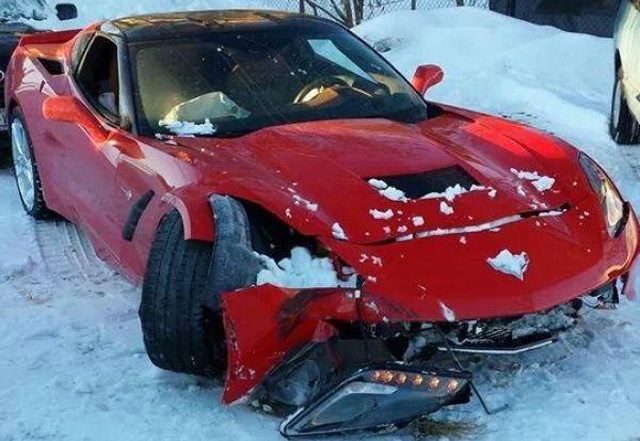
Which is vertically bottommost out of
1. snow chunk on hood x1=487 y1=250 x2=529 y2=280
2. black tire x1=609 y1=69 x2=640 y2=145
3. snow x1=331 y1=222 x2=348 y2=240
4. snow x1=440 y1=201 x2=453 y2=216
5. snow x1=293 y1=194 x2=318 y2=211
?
black tire x1=609 y1=69 x2=640 y2=145

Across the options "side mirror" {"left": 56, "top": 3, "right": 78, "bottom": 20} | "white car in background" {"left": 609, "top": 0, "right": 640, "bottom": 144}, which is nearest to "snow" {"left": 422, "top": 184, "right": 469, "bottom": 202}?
"white car in background" {"left": 609, "top": 0, "right": 640, "bottom": 144}

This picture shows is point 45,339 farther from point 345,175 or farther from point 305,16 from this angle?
point 305,16

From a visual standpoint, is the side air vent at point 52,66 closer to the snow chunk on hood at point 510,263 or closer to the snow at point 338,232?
the snow at point 338,232

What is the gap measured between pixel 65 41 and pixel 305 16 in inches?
69.5

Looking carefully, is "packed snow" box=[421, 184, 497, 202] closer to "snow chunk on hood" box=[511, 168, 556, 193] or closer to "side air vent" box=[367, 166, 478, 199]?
"side air vent" box=[367, 166, 478, 199]

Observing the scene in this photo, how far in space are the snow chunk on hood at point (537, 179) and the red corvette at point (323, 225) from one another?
0.05 feet

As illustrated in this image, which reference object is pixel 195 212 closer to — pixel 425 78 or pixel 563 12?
pixel 425 78

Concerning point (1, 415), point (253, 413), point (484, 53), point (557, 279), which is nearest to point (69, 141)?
point (1, 415)

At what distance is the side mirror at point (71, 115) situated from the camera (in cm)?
419

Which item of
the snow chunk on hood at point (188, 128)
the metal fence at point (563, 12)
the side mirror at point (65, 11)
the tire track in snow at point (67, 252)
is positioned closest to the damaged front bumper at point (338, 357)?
the snow chunk on hood at point (188, 128)

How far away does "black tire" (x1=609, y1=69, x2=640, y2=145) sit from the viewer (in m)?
6.66

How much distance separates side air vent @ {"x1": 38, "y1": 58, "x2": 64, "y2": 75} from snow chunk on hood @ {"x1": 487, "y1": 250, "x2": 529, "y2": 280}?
3052 mm

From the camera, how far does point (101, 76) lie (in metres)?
4.60

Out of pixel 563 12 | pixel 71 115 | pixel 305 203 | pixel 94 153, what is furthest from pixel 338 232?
pixel 563 12
